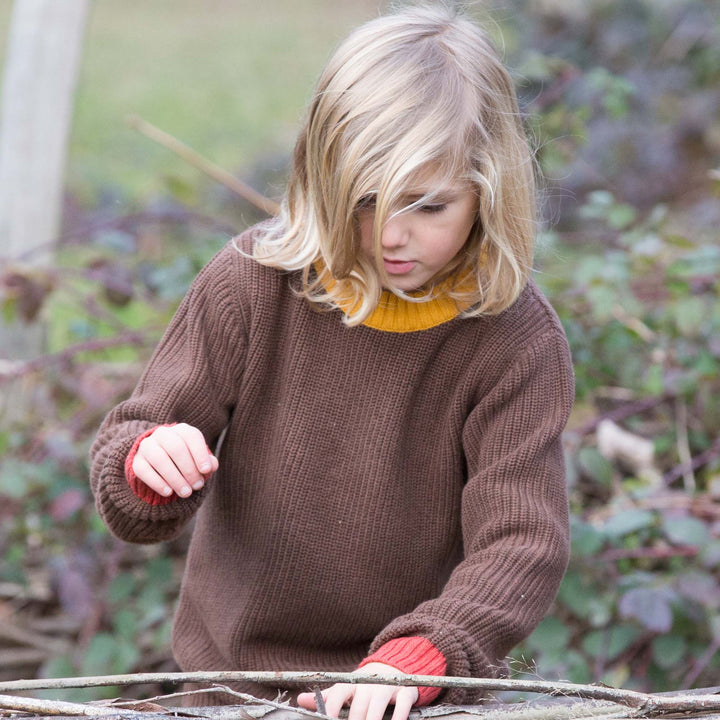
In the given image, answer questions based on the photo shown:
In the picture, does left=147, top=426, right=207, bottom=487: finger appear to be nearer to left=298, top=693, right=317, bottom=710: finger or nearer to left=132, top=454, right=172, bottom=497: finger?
left=132, top=454, right=172, bottom=497: finger

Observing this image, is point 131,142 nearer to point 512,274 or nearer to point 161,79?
point 161,79

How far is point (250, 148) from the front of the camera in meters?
7.59

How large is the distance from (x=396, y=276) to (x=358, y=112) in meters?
0.21

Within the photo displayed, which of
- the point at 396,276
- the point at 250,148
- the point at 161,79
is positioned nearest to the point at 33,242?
the point at 396,276

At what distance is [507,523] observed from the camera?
4.43ft

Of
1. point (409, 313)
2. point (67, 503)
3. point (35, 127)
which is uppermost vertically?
point (35, 127)

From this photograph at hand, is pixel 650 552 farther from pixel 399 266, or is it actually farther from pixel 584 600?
pixel 399 266

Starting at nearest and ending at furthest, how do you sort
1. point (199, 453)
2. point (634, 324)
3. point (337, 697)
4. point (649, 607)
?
point (337, 697) → point (199, 453) → point (649, 607) → point (634, 324)

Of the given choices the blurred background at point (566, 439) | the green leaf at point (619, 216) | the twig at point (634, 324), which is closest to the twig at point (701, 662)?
the blurred background at point (566, 439)

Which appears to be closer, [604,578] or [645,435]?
[604,578]

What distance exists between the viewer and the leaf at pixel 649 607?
6.37 feet

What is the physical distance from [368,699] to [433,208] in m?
0.59

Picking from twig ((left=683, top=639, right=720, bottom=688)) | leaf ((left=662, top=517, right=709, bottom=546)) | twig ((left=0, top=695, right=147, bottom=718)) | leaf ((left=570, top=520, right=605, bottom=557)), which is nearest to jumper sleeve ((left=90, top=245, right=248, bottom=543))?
twig ((left=0, top=695, right=147, bottom=718))

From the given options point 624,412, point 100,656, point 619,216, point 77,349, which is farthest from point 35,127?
point 624,412
